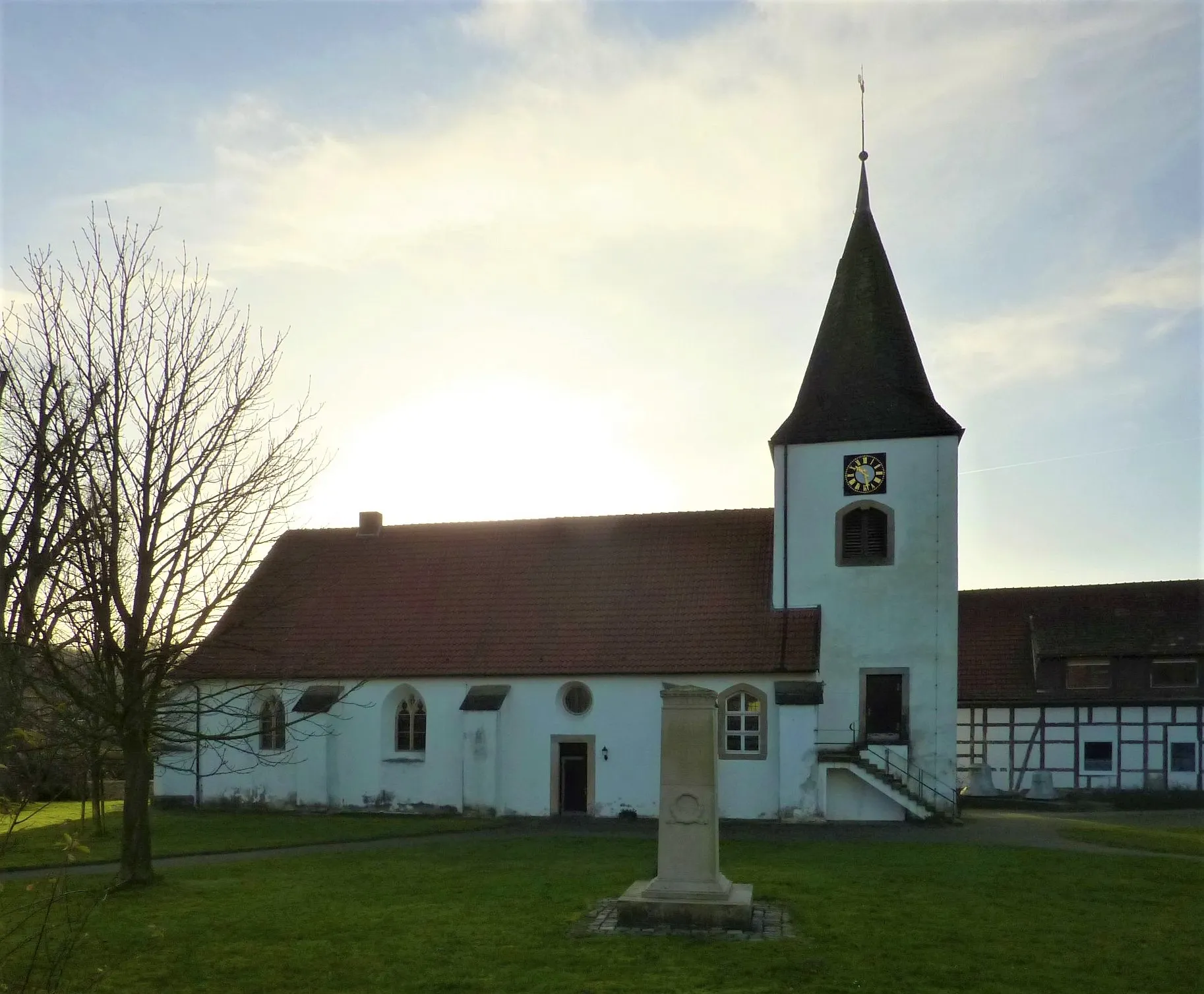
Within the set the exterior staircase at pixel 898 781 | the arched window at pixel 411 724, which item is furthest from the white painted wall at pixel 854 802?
the arched window at pixel 411 724

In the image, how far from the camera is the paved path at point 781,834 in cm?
2012

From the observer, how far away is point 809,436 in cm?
2884

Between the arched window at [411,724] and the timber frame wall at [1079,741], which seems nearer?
the arched window at [411,724]

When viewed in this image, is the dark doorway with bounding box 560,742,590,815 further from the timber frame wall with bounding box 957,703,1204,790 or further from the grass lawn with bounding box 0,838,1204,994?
the timber frame wall with bounding box 957,703,1204,790

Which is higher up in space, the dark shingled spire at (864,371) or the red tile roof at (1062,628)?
the dark shingled spire at (864,371)

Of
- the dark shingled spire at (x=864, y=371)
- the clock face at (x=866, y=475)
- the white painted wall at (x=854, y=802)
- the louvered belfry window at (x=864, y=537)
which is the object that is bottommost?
the white painted wall at (x=854, y=802)

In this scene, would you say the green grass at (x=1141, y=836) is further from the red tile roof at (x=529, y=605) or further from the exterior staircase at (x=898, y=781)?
the red tile roof at (x=529, y=605)

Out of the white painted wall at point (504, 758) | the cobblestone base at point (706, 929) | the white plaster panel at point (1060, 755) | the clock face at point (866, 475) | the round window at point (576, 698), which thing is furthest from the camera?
the white plaster panel at point (1060, 755)

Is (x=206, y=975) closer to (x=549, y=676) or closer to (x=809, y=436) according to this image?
(x=549, y=676)

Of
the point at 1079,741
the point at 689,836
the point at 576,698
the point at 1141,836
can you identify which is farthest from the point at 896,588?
the point at 689,836

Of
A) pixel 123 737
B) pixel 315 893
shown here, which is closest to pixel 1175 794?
pixel 315 893

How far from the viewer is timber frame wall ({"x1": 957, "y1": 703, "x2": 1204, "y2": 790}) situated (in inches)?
1417

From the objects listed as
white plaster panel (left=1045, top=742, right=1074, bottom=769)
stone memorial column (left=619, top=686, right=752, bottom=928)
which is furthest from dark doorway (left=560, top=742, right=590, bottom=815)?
white plaster panel (left=1045, top=742, right=1074, bottom=769)

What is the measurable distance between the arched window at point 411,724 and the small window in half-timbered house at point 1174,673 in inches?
908
